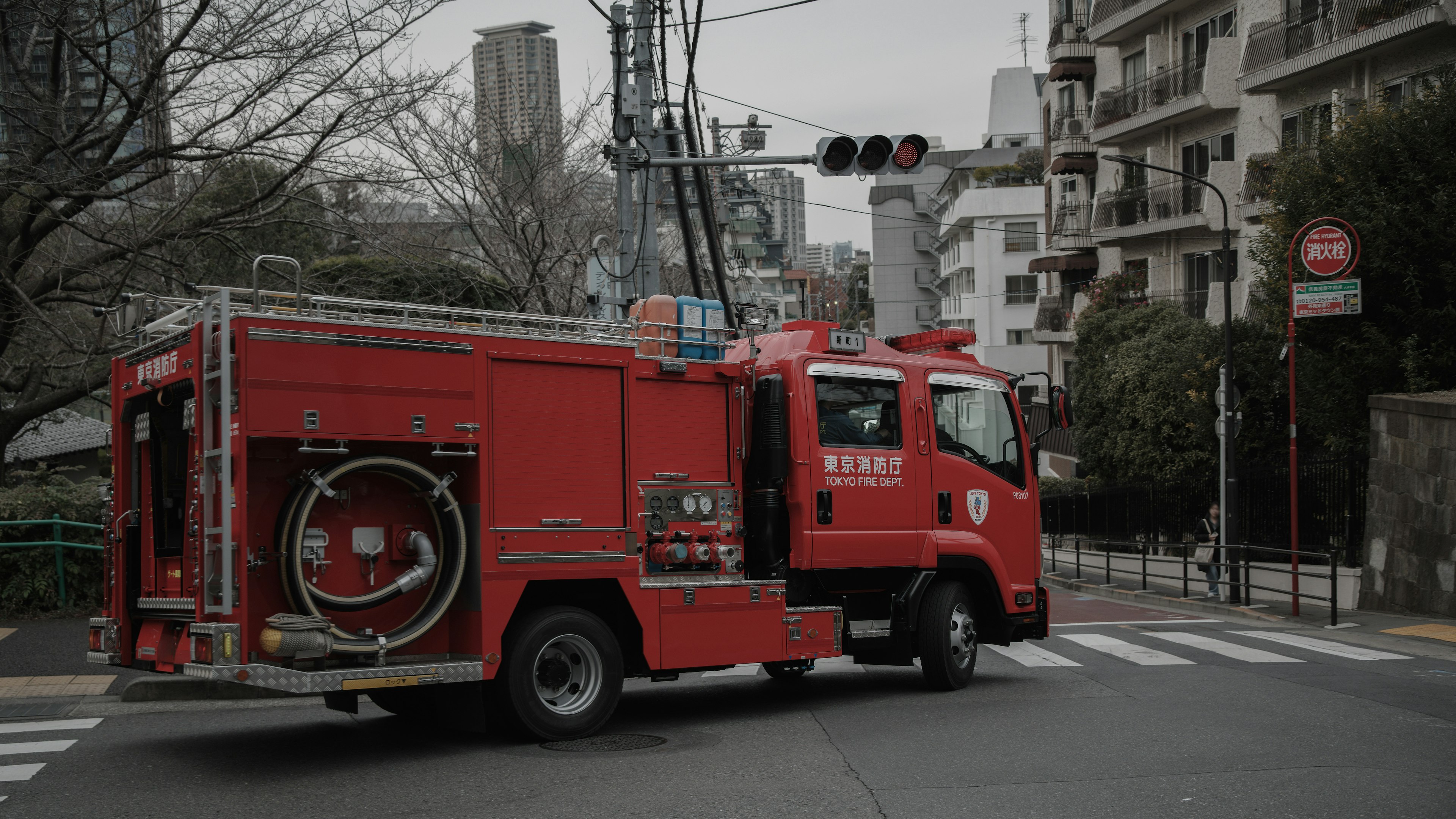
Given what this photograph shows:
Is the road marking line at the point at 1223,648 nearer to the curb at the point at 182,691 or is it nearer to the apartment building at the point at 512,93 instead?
the curb at the point at 182,691

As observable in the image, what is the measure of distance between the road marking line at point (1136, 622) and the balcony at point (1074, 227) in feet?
83.3

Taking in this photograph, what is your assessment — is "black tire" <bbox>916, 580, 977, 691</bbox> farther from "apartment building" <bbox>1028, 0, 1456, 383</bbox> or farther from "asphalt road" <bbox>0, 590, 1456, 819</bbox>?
"apartment building" <bbox>1028, 0, 1456, 383</bbox>

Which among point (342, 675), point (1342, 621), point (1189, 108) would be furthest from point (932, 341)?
point (1189, 108)

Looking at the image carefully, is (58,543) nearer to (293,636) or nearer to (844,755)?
(293,636)

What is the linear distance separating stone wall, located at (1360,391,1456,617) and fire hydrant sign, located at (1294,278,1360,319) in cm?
143

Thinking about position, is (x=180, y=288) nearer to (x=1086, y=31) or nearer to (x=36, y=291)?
(x=36, y=291)

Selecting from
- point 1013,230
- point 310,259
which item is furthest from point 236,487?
point 1013,230

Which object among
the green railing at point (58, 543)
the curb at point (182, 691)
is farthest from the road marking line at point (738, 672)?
the green railing at point (58, 543)

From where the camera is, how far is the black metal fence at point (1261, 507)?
19828 millimetres

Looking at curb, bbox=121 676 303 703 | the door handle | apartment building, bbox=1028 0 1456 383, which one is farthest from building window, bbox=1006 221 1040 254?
curb, bbox=121 676 303 703

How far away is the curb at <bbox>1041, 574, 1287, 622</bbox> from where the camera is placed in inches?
765

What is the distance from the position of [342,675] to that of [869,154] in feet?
28.5

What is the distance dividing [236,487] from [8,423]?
11.0m

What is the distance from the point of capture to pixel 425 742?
9.14 metres
